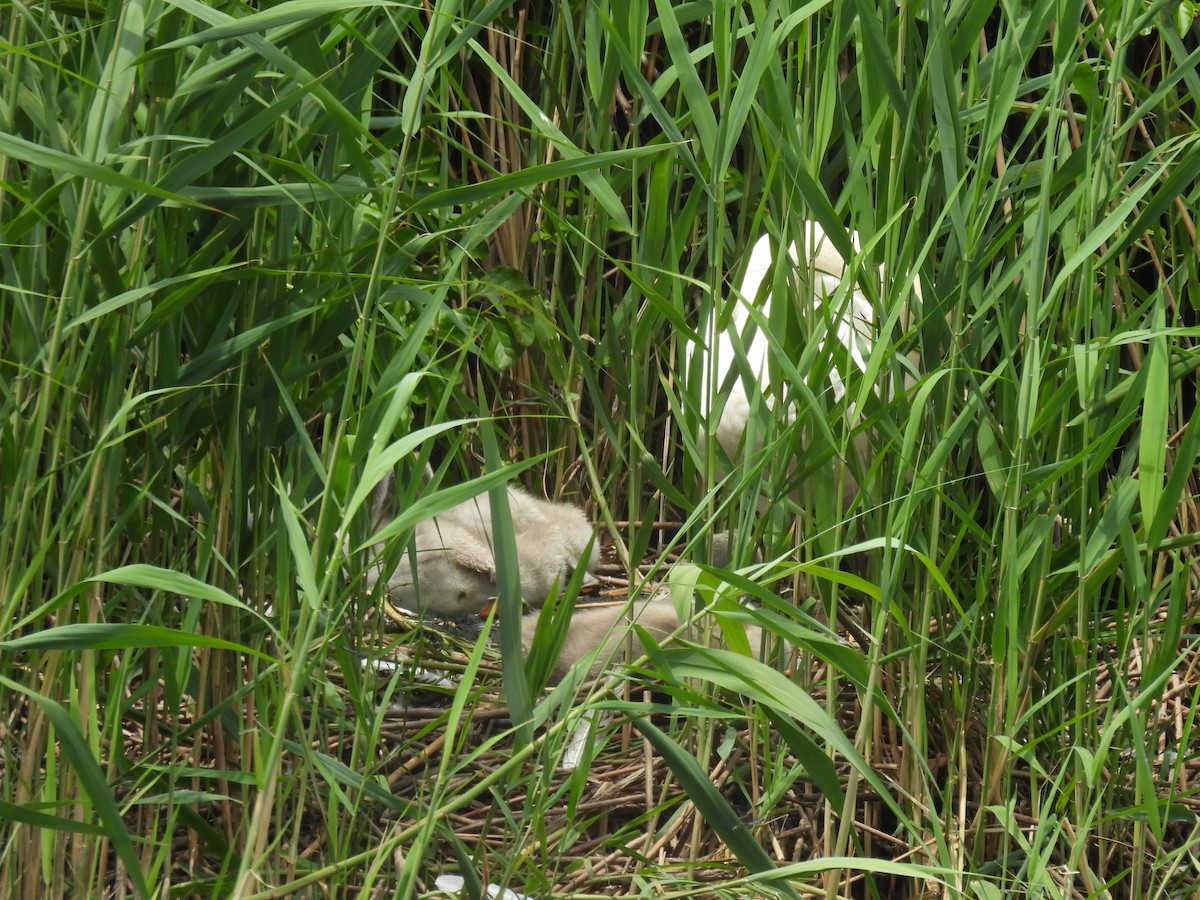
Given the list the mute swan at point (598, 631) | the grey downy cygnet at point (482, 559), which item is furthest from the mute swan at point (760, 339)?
the grey downy cygnet at point (482, 559)

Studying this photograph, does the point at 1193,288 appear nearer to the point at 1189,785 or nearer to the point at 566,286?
the point at 1189,785

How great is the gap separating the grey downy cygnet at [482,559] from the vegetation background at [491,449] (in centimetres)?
67

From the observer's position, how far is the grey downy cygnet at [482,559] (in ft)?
6.88

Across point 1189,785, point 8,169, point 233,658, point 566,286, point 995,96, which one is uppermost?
point 995,96

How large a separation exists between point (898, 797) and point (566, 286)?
1.38 metres

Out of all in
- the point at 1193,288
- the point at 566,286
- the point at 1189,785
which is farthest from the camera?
the point at 566,286

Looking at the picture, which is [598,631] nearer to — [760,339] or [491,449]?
[760,339]

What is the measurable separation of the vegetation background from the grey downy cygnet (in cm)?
67

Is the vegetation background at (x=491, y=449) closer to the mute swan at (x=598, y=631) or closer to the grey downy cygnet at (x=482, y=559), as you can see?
the mute swan at (x=598, y=631)

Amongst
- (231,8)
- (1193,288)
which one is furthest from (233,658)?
(1193,288)

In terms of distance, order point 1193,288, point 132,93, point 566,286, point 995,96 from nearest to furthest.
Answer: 1. point 132,93
2. point 995,96
3. point 1193,288
4. point 566,286

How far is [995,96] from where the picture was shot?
1146 mm

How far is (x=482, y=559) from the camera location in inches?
83.4

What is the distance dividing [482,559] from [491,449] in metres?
1.09
